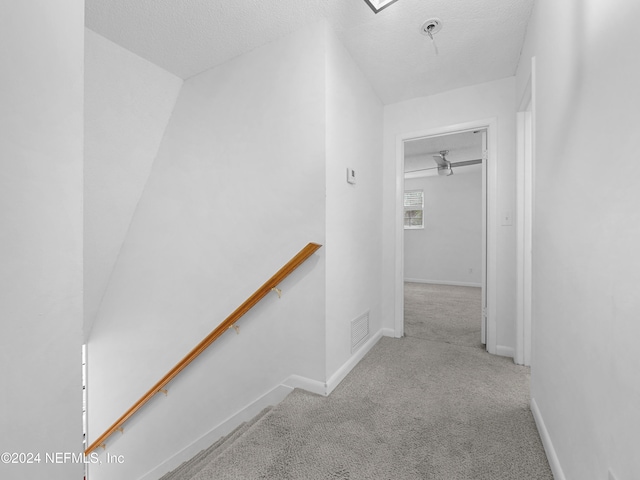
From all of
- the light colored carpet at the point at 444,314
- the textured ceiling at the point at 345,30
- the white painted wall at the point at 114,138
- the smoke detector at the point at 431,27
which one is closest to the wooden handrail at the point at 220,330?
the white painted wall at the point at 114,138

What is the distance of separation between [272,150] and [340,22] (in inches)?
37.1

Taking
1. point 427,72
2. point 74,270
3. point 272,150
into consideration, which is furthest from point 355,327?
point 427,72

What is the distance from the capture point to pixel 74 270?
0.86 metres

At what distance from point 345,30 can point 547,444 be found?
2632 mm

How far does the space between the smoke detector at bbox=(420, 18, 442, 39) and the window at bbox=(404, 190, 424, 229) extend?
5.34m

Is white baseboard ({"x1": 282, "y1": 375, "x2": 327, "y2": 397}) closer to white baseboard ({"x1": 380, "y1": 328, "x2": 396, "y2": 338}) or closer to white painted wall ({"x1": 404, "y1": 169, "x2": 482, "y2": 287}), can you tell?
white baseboard ({"x1": 380, "y1": 328, "x2": 396, "y2": 338})

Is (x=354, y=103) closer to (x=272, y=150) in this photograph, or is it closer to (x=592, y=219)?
(x=272, y=150)

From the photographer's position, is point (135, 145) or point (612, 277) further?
point (135, 145)

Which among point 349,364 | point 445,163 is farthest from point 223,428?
point 445,163

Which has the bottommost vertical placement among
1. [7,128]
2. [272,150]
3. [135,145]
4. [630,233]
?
[630,233]

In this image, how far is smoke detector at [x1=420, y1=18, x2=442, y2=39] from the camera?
193 cm

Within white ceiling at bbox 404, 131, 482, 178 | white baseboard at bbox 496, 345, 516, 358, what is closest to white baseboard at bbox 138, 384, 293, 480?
white baseboard at bbox 496, 345, 516, 358

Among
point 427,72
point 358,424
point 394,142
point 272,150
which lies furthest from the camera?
point 394,142

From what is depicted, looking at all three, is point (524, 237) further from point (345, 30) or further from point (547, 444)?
point (345, 30)
